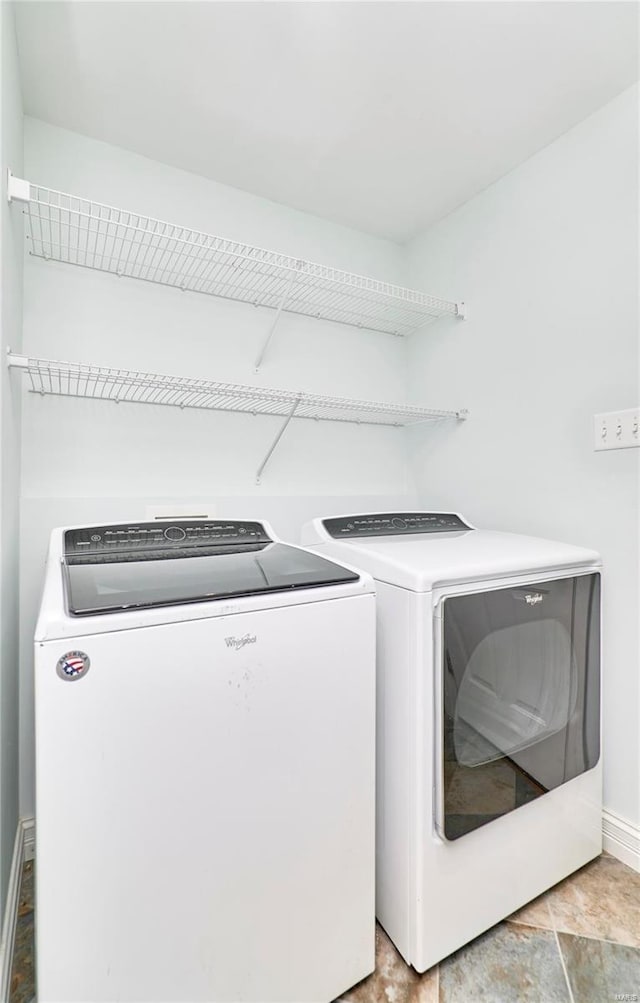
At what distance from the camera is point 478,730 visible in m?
1.24

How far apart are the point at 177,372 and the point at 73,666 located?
4.35 feet

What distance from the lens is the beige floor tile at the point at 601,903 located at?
1.27m

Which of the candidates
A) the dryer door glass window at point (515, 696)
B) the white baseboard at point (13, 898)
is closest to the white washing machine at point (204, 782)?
the dryer door glass window at point (515, 696)

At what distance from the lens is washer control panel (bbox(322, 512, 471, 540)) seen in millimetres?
1682

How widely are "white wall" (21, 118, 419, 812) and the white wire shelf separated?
55 mm

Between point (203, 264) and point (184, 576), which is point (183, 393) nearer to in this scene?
point (203, 264)

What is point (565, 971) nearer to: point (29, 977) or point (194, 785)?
point (194, 785)

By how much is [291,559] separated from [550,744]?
3.13 feet

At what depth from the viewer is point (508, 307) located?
1877mm

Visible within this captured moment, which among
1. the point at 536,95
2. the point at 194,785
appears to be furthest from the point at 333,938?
the point at 536,95

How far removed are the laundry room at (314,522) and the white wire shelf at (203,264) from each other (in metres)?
0.02

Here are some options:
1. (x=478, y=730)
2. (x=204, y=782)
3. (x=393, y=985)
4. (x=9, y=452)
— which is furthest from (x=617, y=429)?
(x=9, y=452)

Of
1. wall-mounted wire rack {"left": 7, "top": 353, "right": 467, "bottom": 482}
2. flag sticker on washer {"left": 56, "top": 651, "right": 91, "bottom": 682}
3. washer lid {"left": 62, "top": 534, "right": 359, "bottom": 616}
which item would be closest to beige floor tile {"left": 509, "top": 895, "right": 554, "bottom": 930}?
washer lid {"left": 62, "top": 534, "right": 359, "bottom": 616}

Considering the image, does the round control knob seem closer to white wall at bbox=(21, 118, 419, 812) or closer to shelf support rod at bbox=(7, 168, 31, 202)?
white wall at bbox=(21, 118, 419, 812)
